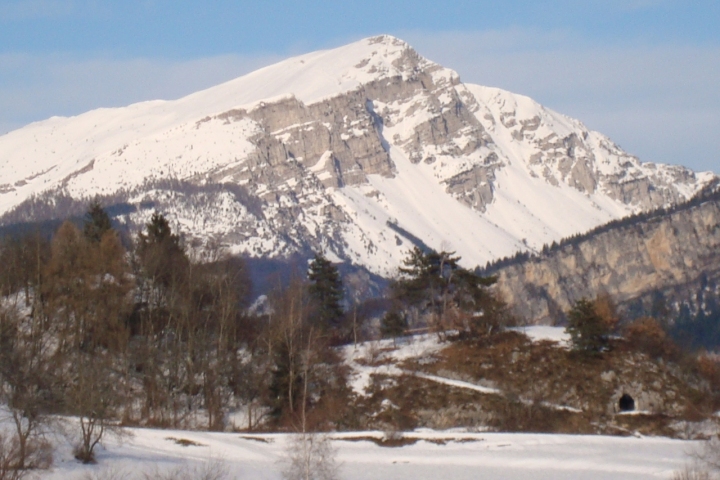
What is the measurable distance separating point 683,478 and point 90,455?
26319 mm

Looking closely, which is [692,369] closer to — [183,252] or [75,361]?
[183,252]

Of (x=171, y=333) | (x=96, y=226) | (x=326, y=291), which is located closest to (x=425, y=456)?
(x=171, y=333)

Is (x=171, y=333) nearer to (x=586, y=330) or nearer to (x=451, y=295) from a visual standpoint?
(x=451, y=295)

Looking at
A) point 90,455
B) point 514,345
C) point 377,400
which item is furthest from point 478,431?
point 90,455

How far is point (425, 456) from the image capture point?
55312 mm

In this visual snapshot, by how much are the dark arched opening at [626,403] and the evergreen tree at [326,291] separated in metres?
28.4

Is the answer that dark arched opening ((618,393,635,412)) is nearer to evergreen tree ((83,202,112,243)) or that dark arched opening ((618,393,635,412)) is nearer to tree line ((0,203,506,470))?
tree line ((0,203,506,470))

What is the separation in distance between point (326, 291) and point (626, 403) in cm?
3056

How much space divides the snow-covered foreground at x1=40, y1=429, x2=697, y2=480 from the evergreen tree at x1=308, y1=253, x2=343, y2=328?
31.7 m

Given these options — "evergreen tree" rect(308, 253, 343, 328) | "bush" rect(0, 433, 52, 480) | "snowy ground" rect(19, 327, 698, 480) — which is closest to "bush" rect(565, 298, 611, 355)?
"snowy ground" rect(19, 327, 698, 480)

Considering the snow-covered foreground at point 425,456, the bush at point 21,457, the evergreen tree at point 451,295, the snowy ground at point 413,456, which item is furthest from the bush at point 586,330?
the bush at point 21,457

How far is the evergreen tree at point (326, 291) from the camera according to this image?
93250 mm

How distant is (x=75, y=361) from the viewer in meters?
61.5

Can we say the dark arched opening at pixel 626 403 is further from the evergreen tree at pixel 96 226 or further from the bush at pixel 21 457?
the bush at pixel 21 457
